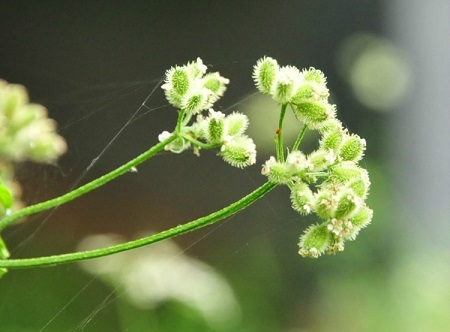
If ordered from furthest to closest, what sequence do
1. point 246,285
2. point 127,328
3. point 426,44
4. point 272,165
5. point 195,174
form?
point 426,44 → point 195,174 → point 246,285 → point 127,328 → point 272,165

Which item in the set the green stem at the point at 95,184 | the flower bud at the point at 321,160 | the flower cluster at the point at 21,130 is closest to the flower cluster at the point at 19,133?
the flower cluster at the point at 21,130

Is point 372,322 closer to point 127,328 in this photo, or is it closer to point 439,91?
point 127,328

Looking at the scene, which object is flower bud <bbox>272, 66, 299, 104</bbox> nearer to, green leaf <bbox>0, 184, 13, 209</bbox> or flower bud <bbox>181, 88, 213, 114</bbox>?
flower bud <bbox>181, 88, 213, 114</bbox>

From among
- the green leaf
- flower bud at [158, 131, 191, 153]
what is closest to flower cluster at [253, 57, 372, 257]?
flower bud at [158, 131, 191, 153]

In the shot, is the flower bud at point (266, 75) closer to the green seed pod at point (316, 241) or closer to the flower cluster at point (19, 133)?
the green seed pod at point (316, 241)

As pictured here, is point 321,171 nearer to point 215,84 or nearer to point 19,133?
point 215,84

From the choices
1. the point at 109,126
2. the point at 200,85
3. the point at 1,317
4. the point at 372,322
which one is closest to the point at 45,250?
the point at 1,317
